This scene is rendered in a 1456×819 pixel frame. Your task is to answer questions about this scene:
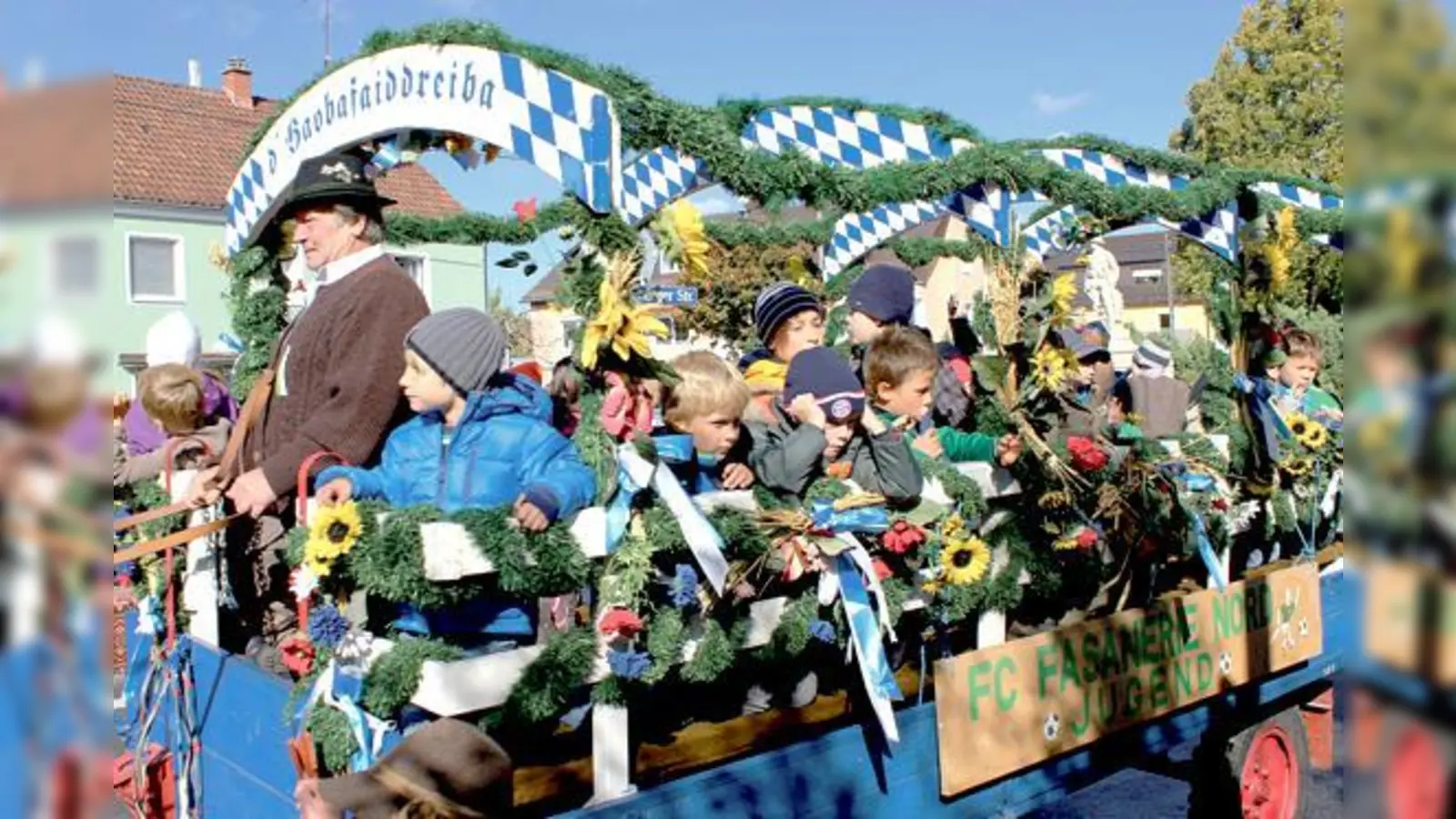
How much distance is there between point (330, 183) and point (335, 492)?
3.66 feet

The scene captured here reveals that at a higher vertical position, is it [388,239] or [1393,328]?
[388,239]

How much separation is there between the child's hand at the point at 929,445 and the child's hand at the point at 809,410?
509 millimetres

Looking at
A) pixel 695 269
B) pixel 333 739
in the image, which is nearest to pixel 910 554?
pixel 695 269

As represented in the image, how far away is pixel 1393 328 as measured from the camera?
20.7 inches

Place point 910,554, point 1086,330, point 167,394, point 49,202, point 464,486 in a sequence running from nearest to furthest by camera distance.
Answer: point 49,202
point 464,486
point 910,554
point 167,394
point 1086,330

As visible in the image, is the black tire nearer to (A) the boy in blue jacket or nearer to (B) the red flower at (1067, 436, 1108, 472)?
(B) the red flower at (1067, 436, 1108, 472)

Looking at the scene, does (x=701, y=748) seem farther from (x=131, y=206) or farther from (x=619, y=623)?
(x=131, y=206)

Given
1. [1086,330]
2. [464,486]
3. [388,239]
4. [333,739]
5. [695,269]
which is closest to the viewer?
[333,739]

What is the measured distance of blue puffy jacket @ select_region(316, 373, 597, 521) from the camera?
2.79 m

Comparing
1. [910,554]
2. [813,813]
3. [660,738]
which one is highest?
[910,554]

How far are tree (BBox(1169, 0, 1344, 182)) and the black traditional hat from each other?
23434 millimetres

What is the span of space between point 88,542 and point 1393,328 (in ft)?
1.88

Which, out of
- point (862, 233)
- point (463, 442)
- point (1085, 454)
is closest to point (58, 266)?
point (463, 442)

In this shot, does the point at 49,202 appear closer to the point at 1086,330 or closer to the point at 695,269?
the point at 695,269
